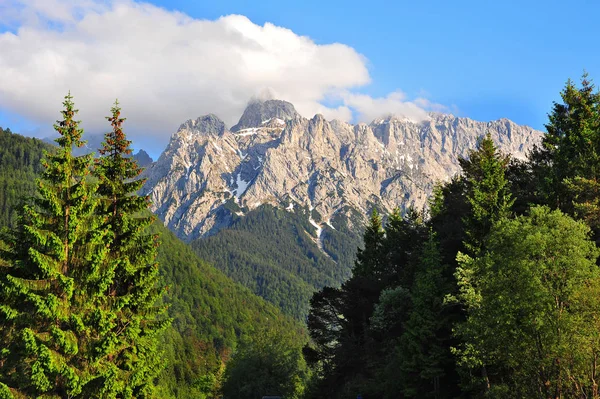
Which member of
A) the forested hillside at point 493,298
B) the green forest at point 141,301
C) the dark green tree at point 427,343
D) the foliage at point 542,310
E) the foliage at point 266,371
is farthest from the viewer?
the foliage at point 266,371

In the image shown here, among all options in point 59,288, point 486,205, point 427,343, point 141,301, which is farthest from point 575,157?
point 59,288

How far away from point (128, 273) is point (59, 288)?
3281mm

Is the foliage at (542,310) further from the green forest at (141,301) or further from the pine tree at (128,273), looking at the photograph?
the pine tree at (128,273)

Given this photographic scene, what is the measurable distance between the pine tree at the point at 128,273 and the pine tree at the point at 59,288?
1062mm

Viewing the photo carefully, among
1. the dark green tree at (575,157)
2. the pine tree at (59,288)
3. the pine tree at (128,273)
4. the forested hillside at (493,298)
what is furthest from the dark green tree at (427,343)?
the pine tree at (59,288)

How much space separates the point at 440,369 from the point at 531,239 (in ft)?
42.7

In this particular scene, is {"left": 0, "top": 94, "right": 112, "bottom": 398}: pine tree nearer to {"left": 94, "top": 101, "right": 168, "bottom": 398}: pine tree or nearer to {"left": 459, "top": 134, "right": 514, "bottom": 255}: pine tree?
{"left": 94, "top": 101, "right": 168, "bottom": 398}: pine tree

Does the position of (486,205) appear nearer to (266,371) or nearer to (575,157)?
(575,157)

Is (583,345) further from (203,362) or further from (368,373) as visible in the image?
(203,362)

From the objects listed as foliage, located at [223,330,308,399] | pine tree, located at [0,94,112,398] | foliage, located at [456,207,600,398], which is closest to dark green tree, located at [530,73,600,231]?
foliage, located at [456,207,600,398]

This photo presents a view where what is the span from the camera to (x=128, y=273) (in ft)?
76.9

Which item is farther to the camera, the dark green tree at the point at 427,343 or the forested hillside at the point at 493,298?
the dark green tree at the point at 427,343

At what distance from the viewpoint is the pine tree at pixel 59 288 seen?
19.9m

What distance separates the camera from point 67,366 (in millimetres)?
19875
